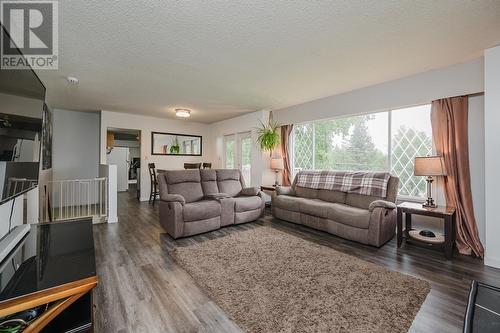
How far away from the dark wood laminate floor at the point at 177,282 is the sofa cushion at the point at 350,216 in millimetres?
288

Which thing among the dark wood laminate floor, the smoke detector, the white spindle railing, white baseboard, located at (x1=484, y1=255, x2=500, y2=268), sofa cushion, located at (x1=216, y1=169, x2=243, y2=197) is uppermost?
the smoke detector

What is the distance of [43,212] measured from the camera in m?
3.85

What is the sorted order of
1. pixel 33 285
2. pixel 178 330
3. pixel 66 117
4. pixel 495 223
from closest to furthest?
pixel 33 285 → pixel 178 330 → pixel 495 223 → pixel 66 117

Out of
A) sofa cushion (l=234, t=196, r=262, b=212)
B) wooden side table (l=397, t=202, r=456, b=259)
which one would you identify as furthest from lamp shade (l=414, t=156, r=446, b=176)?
sofa cushion (l=234, t=196, r=262, b=212)

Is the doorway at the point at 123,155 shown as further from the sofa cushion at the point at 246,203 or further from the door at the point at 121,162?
the sofa cushion at the point at 246,203

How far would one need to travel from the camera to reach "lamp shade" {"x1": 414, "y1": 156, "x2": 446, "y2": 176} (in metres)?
2.59

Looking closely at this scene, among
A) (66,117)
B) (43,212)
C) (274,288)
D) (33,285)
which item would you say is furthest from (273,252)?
(66,117)

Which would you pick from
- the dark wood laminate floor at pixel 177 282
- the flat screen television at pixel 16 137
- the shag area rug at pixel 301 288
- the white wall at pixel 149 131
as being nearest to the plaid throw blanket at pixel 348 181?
the dark wood laminate floor at pixel 177 282

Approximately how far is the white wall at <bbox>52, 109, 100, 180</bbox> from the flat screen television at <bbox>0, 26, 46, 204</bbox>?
465cm

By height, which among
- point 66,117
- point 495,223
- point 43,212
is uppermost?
point 66,117

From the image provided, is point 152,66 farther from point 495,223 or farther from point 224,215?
point 495,223

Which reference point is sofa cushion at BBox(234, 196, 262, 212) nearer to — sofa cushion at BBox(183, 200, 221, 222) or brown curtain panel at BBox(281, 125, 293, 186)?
sofa cushion at BBox(183, 200, 221, 222)

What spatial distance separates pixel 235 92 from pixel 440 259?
3.73m

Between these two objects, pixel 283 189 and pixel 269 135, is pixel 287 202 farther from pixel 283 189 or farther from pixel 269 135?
pixel 269 135
